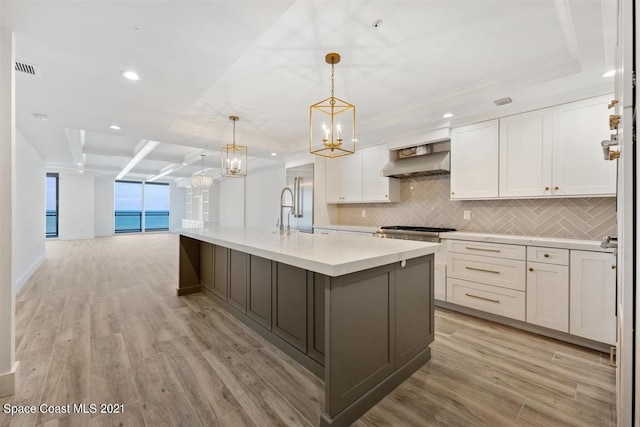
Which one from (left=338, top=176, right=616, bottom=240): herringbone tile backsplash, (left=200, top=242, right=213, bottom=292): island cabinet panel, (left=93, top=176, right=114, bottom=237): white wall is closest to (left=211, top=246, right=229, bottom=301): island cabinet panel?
(left=200, top=242, right=213, bottom=292): island cabinet panel

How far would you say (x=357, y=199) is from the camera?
481cm

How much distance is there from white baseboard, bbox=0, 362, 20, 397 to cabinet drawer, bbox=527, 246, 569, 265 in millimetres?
4165

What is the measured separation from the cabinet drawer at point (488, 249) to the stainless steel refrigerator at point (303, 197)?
2.63 metres

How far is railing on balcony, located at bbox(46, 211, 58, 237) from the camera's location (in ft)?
32.4

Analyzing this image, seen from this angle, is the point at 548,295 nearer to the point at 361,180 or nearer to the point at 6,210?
the point at 361,180

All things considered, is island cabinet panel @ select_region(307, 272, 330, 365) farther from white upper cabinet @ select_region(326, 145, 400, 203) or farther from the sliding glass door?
the sliding glass door

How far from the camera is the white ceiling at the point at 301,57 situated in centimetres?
172

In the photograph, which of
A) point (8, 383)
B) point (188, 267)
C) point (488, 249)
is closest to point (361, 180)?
point (488, 249)

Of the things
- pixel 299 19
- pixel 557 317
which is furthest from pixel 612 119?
pixel 557 317

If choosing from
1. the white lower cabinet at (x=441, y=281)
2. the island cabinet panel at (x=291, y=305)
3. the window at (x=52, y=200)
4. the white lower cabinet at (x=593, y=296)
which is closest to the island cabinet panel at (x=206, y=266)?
the island cabinet panel at (x=291, y=305)

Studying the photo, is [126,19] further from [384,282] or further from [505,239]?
[505,239]

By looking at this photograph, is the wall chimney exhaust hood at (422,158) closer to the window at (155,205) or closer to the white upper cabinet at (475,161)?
the white upper cabinet at (475,161)

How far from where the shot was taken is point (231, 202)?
10.2 metres

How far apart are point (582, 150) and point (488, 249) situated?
1.24 metres
